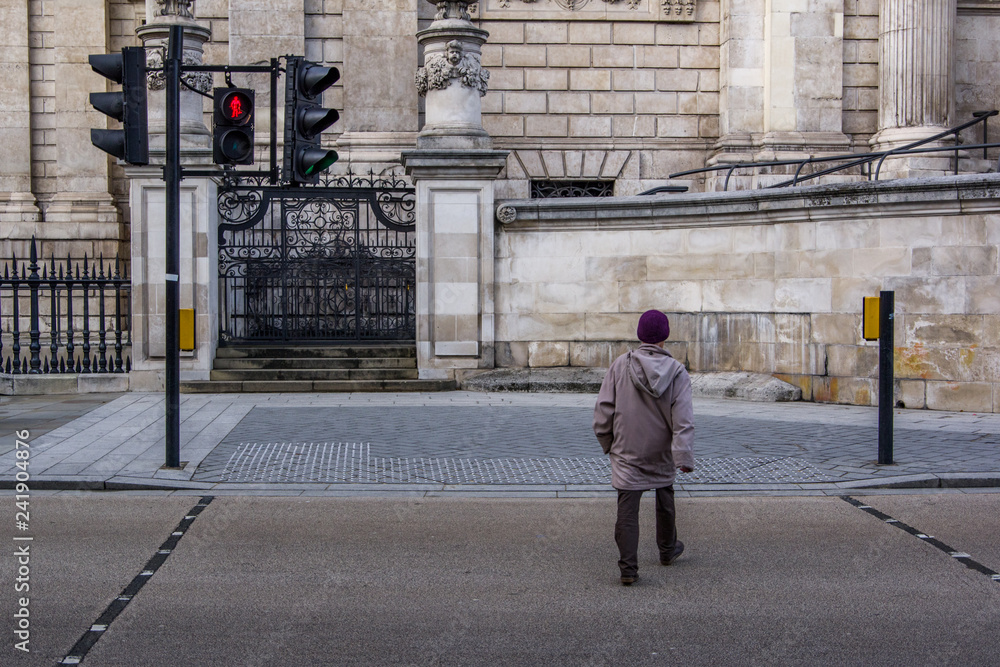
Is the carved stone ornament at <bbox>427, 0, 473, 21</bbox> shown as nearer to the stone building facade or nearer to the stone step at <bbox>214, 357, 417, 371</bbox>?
the stone building facade

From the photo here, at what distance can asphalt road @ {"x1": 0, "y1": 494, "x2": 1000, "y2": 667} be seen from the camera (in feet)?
15.7

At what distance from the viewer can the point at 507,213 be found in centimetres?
1455

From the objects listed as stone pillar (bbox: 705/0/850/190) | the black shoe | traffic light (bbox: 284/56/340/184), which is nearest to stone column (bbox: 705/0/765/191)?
stone pillar (bbox: 705/0/850/190)

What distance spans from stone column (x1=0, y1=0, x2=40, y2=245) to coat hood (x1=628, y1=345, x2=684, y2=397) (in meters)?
17.4

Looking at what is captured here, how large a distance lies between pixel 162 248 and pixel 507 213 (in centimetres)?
463

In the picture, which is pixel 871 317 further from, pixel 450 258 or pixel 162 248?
pixel 162 248

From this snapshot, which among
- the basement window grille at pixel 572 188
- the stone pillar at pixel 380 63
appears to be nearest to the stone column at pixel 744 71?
the basement window grille at pixel 572 188

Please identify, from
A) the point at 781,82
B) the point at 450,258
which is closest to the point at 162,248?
the point at 450,258

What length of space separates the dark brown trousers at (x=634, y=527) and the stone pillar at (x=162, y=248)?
942 centimetres

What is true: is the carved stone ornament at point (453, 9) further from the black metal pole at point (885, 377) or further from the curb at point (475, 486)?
the curb at point (475, 486)

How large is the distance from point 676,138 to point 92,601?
17424mm

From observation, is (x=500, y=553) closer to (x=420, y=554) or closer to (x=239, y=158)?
(x=420, y=554)

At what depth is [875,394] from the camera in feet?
41.5

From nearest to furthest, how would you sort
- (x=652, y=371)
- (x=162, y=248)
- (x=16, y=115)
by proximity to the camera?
(x=652, y=371) → (x=162, y=248) → (x=16, y=115)
